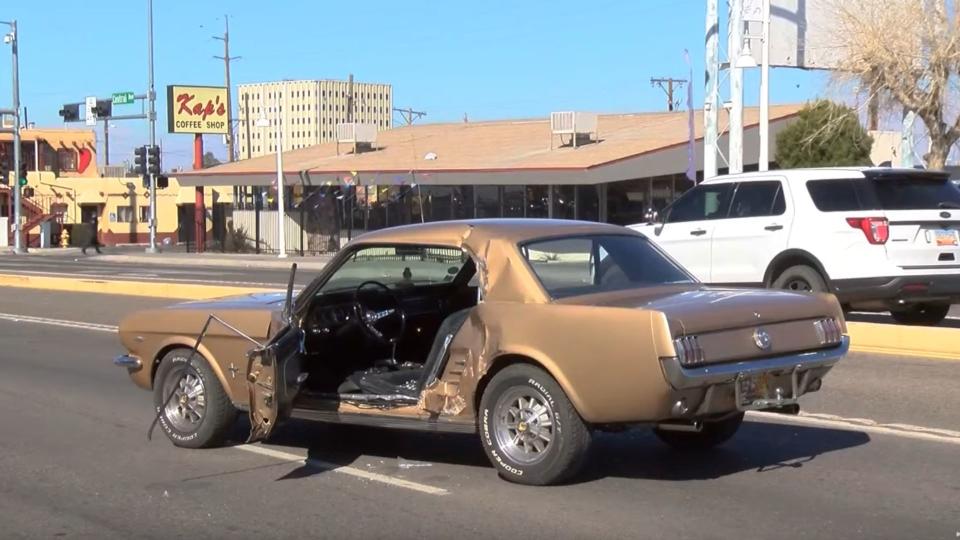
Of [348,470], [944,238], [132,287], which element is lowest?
[348,470]

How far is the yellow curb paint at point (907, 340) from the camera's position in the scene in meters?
12.2

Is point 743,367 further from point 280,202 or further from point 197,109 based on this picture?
point 197,109

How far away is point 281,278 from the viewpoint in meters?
31.4

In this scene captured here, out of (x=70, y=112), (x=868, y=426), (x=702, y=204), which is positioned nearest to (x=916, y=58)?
(x=702, y=204)

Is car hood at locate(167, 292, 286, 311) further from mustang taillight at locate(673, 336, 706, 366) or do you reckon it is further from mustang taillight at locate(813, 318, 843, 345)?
mustang taillight at locate(813, 318, 843, 345)

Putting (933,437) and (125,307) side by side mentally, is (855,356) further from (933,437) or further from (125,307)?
(125,307)

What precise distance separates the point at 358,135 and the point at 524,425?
44.7m

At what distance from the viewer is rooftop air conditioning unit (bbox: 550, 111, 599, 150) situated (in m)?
42.2

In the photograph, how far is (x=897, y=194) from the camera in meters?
13.7

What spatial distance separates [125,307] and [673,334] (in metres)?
16.2

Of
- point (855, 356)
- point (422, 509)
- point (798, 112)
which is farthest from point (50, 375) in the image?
point (798, 112)

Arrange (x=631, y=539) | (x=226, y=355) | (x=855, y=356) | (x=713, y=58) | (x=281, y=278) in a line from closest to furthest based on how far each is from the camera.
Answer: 1. (x=631, y=539)
2. (x=226, y=355)
3. (x=855, y=356)
4. (x=713, y=58)
5. (x=281, y=278)

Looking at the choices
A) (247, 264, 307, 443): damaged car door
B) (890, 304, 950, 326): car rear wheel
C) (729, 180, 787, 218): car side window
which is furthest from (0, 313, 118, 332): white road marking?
(890, 304, 950, 326): car rear wheel

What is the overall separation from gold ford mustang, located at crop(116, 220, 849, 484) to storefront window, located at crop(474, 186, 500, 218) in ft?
108
